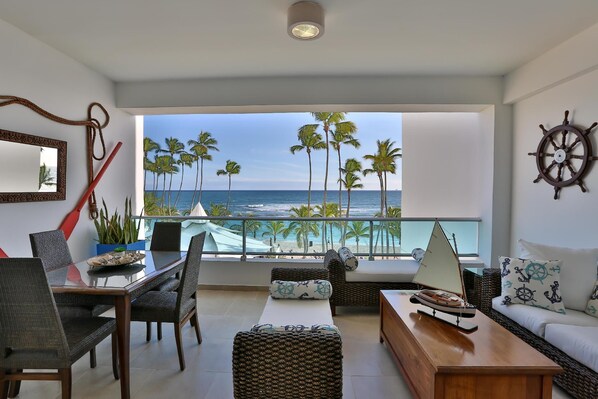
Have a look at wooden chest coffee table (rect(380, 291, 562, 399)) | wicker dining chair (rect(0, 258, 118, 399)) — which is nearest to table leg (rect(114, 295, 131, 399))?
wicker dining chair (rect(0, 258, 118, 399))

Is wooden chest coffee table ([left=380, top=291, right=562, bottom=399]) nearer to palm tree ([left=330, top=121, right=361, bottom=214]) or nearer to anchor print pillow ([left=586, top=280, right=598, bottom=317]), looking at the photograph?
anchor print pillow ([left=586, top=280, right=598, bottom=317])

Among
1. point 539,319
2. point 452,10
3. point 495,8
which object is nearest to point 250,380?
point 539,319

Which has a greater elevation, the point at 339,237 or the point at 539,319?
the point at 339,237

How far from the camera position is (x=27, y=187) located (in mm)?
3123

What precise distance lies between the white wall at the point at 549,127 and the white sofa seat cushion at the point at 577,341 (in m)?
1.20

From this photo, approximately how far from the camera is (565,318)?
95.7 inches

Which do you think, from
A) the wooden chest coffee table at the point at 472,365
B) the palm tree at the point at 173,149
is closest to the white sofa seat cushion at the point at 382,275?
the wooden chest coffee table at the point at 472,365

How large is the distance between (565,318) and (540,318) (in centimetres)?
19

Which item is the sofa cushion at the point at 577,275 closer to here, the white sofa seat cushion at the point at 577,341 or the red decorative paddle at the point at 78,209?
the white sofa seat cushion at the point at 577,341

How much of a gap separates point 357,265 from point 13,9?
4.00 m

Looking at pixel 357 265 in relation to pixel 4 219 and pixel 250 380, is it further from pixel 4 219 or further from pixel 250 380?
pixel 4 219

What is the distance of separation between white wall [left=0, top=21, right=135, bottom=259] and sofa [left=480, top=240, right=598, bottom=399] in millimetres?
4422

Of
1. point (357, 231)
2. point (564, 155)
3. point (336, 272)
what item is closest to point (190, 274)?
point (336, 272)

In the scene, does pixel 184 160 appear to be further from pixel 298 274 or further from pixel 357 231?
pixel 298 274
